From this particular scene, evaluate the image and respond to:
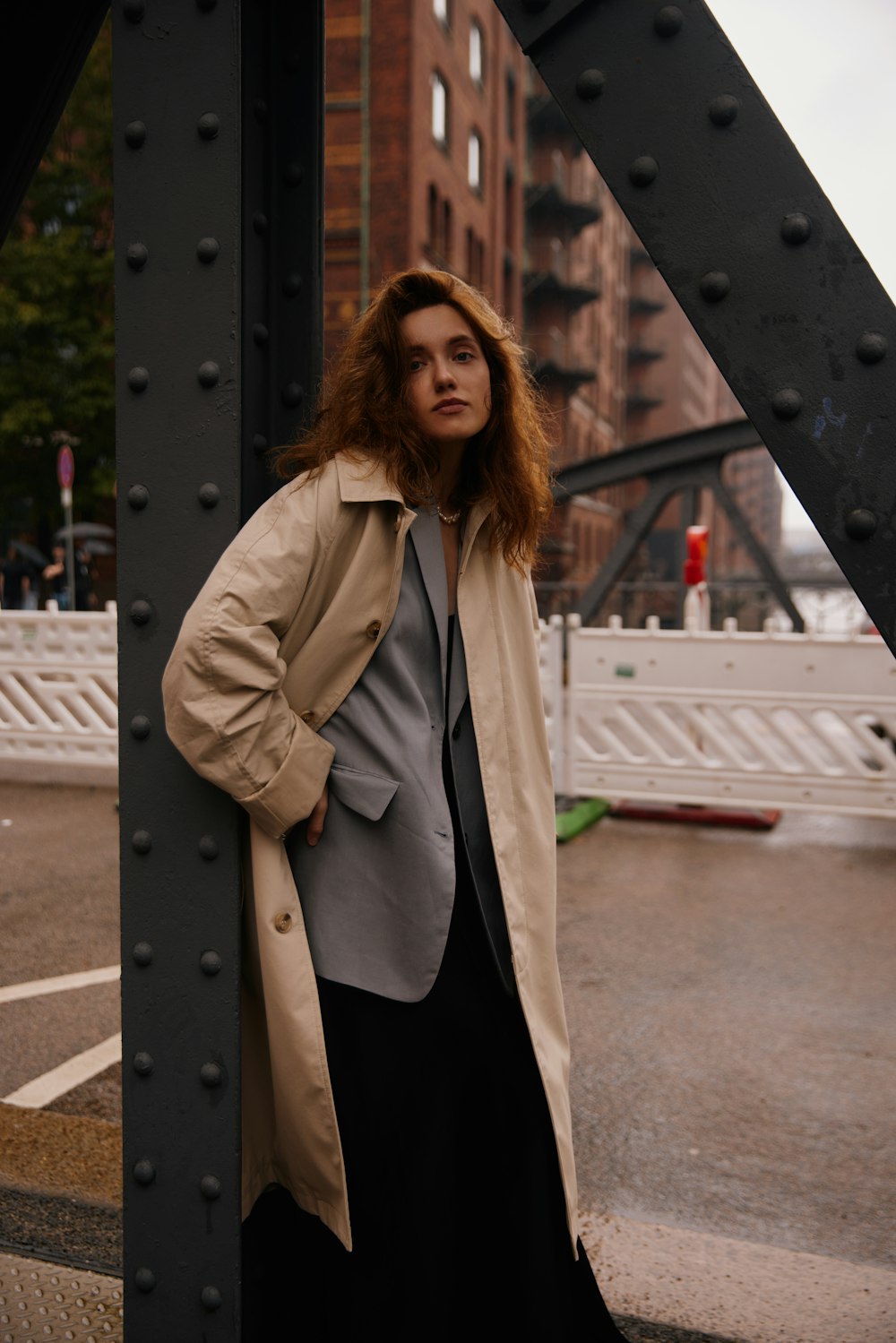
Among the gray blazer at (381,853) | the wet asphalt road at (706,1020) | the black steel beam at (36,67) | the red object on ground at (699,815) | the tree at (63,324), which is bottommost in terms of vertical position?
the wet asphalt road at (706,1020)

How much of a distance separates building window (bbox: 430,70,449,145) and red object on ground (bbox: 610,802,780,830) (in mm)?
21656

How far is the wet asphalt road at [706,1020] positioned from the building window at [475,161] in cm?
2619

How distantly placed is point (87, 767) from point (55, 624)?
1.19 meters

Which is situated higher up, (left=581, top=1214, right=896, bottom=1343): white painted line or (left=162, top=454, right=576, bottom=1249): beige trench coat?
(left=162, top=454, right=576, bottom=1249): beige trench coat

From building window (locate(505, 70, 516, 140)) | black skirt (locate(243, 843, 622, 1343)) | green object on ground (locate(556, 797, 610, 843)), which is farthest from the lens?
building window (locate(505, 70, 516, 140))

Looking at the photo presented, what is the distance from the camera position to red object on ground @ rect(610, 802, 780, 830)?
809cm

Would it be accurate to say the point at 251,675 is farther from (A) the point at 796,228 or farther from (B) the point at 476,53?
→ (B) the point at 476,53

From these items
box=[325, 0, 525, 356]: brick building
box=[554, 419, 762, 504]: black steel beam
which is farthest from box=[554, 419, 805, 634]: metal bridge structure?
box=[325, 0, 525, 356]: brick building

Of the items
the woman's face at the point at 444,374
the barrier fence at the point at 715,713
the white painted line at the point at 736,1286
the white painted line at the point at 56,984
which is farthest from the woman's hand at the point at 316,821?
the barrier fence at the point at 715,713

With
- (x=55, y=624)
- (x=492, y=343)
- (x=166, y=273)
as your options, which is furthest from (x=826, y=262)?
(x=55, y=624)

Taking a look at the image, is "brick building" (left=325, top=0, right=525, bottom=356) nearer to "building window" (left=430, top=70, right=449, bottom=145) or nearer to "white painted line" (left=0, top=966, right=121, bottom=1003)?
"building window" (left=430, top=70, right=449, bottom=145)

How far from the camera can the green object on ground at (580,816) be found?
7.55m

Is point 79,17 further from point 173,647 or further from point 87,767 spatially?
point 87,767

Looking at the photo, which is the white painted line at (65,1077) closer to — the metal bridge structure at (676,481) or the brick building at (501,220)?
the brick building at (501,220)
